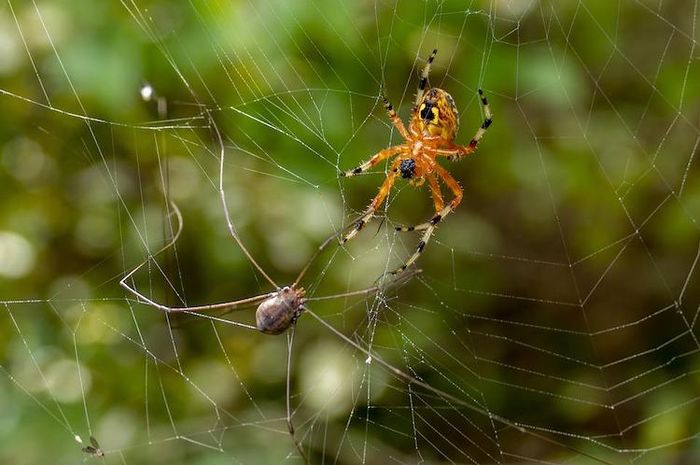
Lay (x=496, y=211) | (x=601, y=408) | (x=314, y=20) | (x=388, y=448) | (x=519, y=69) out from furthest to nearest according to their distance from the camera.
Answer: (x=496, y=211)
(x=601, y=408)
(x=388, y=448)
(x=519, y=69)
(x=314, y=20)

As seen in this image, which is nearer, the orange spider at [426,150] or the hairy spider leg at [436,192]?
the orange spider at [426,150]

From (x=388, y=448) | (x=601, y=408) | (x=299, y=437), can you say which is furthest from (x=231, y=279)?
(x=601, y=408)

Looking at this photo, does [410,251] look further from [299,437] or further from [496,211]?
[299,437]

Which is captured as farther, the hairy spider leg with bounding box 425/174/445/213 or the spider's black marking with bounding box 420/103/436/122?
the hairy spider leg with bounding box 425/174/445/213

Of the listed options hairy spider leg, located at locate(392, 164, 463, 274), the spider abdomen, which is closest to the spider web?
hairy spider leg, located at locate(392, 164, 463, 274)

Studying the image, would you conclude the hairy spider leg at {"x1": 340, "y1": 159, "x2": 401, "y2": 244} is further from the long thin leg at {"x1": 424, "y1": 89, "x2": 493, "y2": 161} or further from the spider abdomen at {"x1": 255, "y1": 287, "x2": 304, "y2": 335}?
the spider abdomen at {"x1": 255, "y1": 287, "x2": 304, "y2": 335}

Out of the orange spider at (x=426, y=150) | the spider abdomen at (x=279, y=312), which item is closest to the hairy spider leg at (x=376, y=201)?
the orange spider at (x=426, y=150)

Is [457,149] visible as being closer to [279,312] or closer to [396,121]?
[396,121]

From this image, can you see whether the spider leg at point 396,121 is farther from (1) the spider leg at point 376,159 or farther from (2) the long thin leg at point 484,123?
(2) the long thin leg at point 484,123
